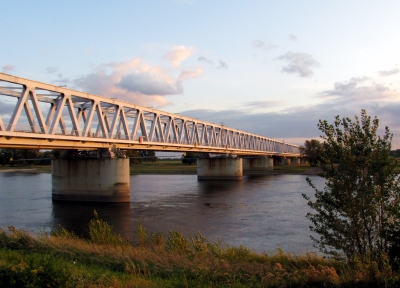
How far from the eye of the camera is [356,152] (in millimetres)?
11078

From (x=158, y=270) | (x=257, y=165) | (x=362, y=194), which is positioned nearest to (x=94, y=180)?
(x=158, y=270)

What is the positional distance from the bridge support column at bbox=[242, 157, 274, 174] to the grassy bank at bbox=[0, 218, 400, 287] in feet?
335

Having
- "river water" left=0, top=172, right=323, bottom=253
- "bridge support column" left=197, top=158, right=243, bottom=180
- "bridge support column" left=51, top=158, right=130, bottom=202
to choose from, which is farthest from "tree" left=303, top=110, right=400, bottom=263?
"bridge support column" left=197, top=158, right=243, bottom=180

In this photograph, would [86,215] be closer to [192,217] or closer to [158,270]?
[192,217]

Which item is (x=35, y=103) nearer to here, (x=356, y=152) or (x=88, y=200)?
(x=88, y=200)

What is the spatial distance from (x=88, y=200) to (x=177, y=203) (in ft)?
30.1

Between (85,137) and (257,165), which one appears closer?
(85,137)

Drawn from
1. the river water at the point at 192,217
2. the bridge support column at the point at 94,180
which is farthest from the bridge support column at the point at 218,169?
the bridge support column at the point at 94,180

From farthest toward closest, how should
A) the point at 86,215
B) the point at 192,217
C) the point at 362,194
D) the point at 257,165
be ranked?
the point at 257,165
the point at 86,215
the point at 192,217
the point at 362,194

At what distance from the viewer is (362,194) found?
1040cm

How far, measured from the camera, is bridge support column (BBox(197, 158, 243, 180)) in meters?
81.9

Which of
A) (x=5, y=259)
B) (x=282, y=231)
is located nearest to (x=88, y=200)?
(x=282, y=231)

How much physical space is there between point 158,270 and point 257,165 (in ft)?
353

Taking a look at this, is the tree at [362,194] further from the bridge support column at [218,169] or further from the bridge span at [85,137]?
the bridge support column at [218,169]
